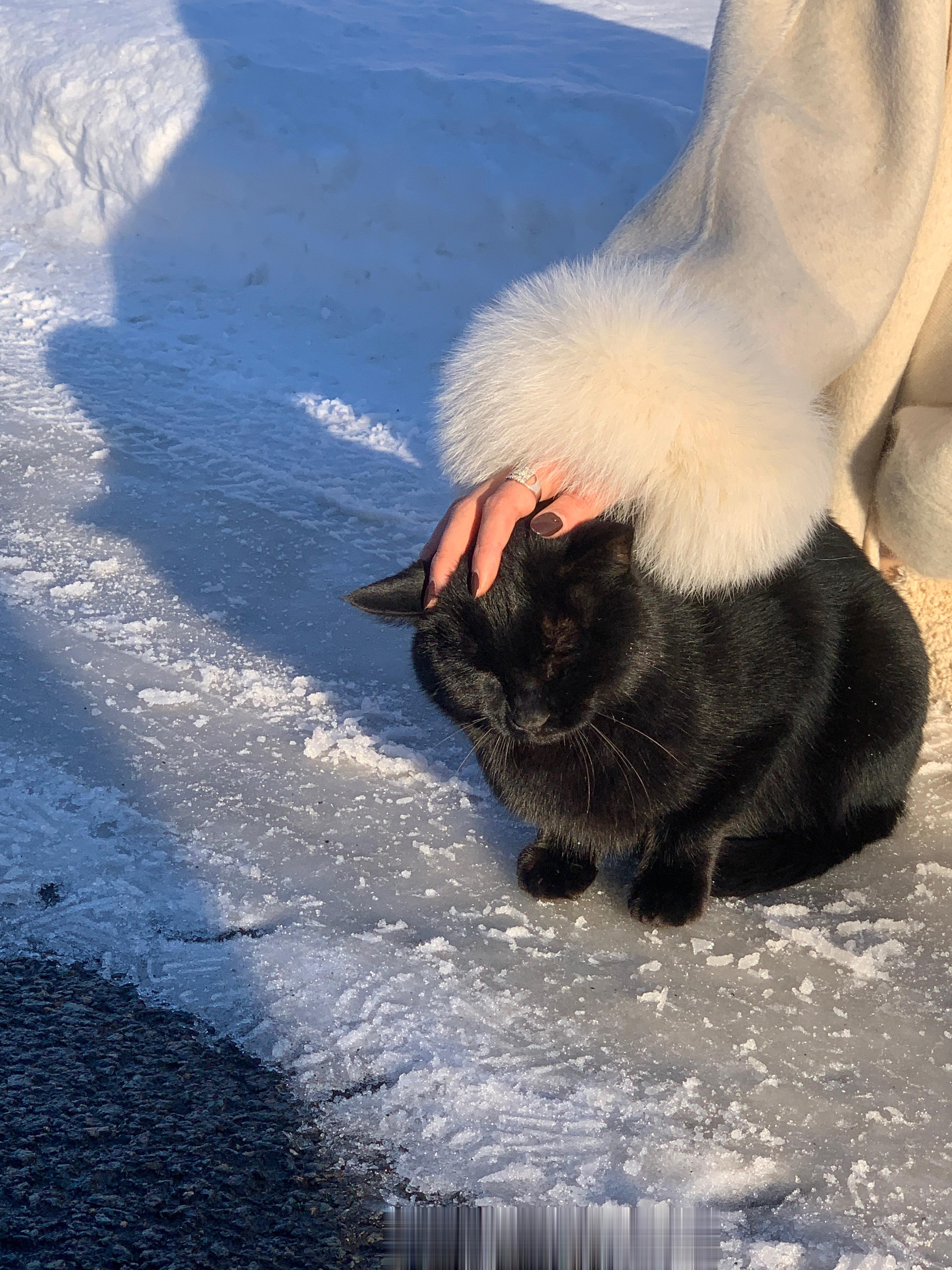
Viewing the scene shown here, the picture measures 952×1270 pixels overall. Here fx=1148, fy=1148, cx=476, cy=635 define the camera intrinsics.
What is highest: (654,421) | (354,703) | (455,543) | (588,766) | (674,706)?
(654,421)

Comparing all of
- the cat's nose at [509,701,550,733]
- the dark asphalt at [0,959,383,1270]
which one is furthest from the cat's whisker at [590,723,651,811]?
the dark asphalt at [0,959,383,1270]

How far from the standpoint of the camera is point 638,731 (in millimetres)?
1524

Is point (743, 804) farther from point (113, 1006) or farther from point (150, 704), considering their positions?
point (150, 704)

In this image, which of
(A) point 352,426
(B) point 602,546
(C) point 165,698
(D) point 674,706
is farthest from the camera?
(A) point 352,426

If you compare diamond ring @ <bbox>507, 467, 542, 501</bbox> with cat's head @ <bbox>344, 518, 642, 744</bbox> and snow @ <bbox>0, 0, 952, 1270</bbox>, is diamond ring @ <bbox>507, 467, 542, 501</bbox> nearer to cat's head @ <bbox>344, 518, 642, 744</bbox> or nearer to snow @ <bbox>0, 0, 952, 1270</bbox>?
cat's head @ <bbox>344, 518, 642, 744</bbox>

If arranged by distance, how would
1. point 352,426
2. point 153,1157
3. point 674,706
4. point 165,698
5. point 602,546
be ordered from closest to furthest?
point 153,1157, point 602,546, point 674,706, point 165,698, point 352,426

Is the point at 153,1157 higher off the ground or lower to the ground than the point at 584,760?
lower

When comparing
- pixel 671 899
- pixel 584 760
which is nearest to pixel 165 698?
pixel 584 760

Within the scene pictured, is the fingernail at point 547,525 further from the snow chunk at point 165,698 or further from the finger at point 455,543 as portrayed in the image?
the snow chunk at point 165,698

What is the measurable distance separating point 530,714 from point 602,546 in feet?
0.74

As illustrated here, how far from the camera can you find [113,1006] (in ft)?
4.70

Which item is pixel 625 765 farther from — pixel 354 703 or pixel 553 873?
pixel 354 703

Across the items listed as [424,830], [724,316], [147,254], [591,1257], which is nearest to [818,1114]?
[591,1257]

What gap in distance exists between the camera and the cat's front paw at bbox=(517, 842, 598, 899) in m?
1.68
